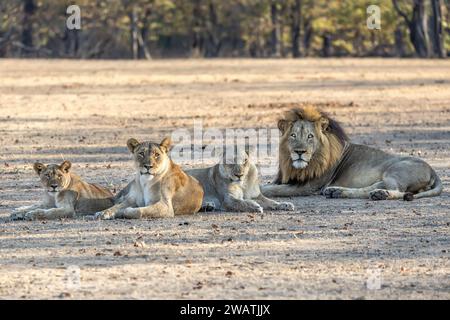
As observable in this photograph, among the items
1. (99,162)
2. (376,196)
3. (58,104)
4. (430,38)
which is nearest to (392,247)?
(376,196)

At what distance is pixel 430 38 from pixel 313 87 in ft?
77.0

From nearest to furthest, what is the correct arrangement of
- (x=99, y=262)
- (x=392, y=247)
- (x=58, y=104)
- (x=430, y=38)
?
(x=99, y=262) → (x=392, y=247) → (x=58, y=104) → (x=430, y=38)

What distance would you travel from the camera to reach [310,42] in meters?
55.3

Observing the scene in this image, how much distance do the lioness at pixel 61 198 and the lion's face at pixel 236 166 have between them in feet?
3.43

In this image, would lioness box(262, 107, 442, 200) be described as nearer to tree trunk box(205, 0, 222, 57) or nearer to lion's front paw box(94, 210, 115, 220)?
lion's front paw box(94, 210, 115, 220)

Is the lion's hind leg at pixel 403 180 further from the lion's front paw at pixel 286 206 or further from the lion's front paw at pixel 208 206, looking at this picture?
the lion's front paw at pixel 208 206

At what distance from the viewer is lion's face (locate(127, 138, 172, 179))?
975cm

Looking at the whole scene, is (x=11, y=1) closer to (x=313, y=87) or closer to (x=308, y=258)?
(x=313, y=87)

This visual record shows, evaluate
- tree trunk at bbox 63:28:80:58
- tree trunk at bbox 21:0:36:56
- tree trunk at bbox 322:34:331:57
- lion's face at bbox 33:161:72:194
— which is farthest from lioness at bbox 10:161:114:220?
tree trunk at bbox 322:34:331:57

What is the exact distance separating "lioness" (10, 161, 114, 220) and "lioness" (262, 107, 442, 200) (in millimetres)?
1970

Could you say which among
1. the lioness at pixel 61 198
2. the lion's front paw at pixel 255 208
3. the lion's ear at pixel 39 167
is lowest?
the lion's front paw at pixel 255 208

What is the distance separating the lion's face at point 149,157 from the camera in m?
9.75

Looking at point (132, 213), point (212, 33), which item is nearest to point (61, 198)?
point (132, 213)

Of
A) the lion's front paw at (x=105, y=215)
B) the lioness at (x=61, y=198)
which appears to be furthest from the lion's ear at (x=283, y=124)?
the lion's front paw at (x=105, y=215)
